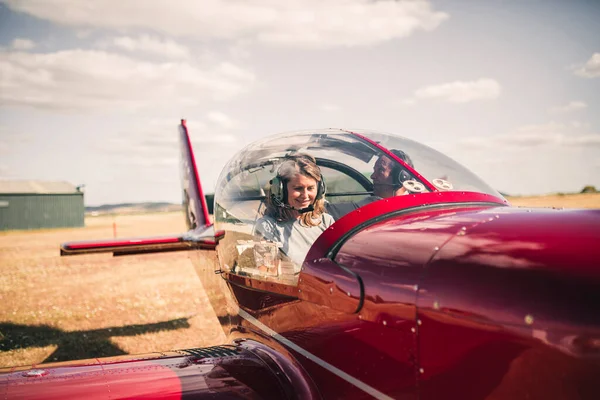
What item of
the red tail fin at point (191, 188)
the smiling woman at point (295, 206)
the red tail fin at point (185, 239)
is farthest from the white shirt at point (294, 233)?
the red tail fin at point (191, 188)

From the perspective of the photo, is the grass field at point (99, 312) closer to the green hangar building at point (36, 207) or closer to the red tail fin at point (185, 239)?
the red tail fin at point (185, 239)

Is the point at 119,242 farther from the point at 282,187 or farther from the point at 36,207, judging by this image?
the point at 36,207

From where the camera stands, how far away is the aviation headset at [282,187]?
3.04 m

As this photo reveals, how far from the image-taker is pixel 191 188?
8070mm

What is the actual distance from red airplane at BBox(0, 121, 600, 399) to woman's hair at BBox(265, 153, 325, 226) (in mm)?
68

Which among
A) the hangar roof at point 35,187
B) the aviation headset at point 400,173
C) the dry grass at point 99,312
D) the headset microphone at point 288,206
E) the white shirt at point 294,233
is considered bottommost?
the dry grass at point 99,312

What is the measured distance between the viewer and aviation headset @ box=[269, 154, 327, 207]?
9.96 ft

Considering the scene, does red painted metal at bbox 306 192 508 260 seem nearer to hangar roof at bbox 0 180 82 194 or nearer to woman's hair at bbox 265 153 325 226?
woman's hair at bbox 265 153 325 226

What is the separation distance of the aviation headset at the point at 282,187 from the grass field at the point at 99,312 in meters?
2.46

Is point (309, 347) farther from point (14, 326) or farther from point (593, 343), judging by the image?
point (14, 326)

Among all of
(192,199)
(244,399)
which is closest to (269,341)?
(244,399)

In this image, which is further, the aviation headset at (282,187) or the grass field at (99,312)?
the grass field at (99,312)

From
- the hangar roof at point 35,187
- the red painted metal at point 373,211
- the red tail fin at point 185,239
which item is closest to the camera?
the red painted metal at point 373,211

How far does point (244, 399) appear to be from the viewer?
257 cm
